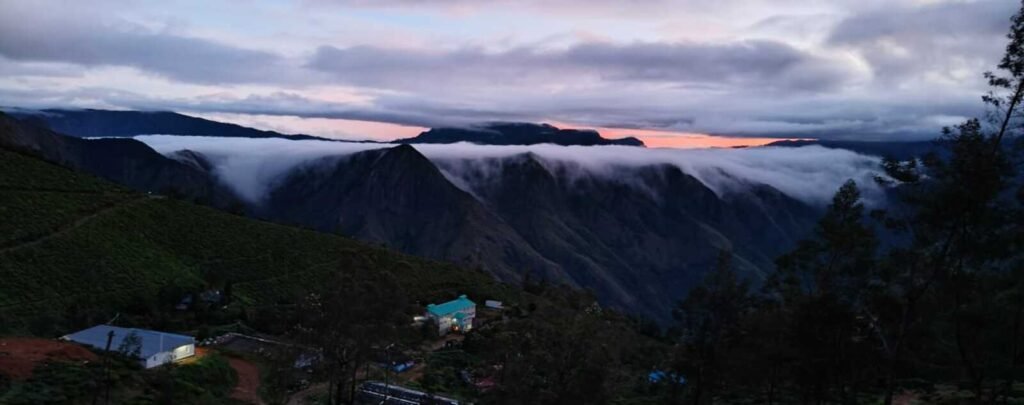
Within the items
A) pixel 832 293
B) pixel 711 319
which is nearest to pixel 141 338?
pixel 711 319

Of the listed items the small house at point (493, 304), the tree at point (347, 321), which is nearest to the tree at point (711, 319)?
the tree at point (347, 321)

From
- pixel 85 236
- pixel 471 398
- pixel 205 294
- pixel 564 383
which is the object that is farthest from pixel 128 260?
pixel 564 383

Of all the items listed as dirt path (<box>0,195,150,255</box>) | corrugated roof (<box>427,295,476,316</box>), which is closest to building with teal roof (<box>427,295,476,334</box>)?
corrugated roof (<box>427,295,476,316</box>)

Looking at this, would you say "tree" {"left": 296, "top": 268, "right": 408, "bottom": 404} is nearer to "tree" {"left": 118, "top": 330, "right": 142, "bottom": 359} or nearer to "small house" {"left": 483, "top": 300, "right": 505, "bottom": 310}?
→ "tree" {"left": 118, "top": 330, "right": 142, "bottom": 359}

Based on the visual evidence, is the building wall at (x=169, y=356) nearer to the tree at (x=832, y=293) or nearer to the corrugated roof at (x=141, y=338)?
the corrugated roof at (x=141, y=338)

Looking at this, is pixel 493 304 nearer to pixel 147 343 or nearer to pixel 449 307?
pixel 449 307
